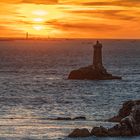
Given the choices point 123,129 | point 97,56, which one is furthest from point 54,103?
point 97,56

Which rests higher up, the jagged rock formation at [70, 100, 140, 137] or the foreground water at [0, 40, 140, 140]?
the jagged rock formation at [70, 100, 140, 137]

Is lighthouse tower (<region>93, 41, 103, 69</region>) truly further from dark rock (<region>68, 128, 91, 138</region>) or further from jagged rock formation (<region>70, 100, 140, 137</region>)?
dark rock (<region>68, 128, 91, 138</region>)

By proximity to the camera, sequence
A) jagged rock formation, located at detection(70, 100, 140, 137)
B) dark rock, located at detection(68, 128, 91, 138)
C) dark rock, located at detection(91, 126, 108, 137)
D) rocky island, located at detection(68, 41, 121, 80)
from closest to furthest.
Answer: dark rock, located at detection(68, 128, 91, 138) → dark rock, located at detection(91, 126, 108, 137) → jagged rock formation, located at detection(70, 100, 140, 137) → rocky island, located at detection(68, 41, 121, 80)

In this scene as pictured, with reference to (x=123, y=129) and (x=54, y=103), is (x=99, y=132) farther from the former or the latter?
(x=54, y=103)

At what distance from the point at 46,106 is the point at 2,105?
612 centimetres

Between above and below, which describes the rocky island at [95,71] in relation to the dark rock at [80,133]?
below

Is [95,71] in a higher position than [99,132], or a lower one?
lower

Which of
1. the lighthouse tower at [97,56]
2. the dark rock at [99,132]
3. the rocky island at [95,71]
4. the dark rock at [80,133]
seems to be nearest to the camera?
the dark rock at [80,133]

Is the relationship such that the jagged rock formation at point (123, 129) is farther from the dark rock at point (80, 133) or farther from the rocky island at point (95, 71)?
the rocky island at point (95, 71)

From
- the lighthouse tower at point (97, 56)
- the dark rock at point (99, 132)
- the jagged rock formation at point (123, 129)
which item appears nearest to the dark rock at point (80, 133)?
the jagged rock formation at point (123, 129)

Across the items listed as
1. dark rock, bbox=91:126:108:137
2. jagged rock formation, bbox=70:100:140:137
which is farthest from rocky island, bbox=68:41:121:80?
dark rock, bbox=91:126:108:137

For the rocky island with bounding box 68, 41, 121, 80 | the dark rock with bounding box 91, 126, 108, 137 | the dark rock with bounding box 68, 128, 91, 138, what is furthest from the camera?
the rocky island with bounding box 68, 41, 121, 80

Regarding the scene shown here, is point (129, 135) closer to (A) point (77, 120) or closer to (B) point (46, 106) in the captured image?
(A) point (77, 120)

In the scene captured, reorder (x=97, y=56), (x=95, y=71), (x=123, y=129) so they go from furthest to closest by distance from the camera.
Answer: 1. (x=95, y=71)
2. (x=97, y=56)
3. (x=123, y=129)
